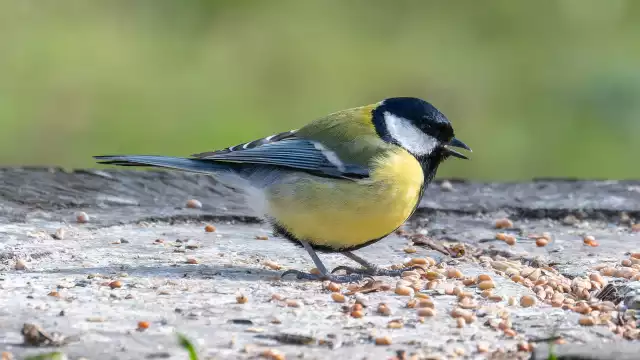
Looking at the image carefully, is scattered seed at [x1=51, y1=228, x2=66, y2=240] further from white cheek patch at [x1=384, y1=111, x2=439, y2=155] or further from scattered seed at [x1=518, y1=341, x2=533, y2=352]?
scattered seed at [x1=518, y1=341, x2=533, y2=352]

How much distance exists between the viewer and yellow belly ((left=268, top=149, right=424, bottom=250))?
13.6 ft

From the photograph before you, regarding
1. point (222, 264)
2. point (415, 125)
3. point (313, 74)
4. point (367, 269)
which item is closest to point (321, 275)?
point (367, 269)

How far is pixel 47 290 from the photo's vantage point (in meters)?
3.55

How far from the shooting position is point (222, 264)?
13.8 ft

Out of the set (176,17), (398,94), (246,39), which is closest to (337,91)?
(398,94)

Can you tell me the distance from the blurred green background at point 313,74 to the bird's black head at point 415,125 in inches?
137

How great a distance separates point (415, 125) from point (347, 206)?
61 cm

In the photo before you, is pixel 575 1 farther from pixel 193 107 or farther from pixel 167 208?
pixel 167 208

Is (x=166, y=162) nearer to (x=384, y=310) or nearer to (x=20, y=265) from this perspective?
(x=20, y=265)

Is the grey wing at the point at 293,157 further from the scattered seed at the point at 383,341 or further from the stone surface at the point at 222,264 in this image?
the scattered seed at the point at 383,341

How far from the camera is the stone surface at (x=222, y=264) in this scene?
3.05 m

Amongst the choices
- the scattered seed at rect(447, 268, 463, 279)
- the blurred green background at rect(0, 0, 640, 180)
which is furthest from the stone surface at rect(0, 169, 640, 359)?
the blurred green background at rect(0, 0, 640, 180)

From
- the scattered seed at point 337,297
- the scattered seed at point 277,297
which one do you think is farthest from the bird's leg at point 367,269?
the scattered seed at point 277,297

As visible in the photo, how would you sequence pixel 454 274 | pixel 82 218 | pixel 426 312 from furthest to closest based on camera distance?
pixel 82 218, pixel 454 274, pixel 426 312
